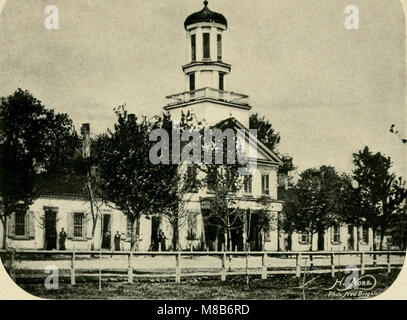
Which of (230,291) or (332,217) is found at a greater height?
(332,217)

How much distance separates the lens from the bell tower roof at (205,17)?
1739 cm

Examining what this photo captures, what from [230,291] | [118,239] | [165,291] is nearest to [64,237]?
[118,239]

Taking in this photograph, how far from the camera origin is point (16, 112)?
55.6 ft

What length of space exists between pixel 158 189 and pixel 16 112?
151 inches

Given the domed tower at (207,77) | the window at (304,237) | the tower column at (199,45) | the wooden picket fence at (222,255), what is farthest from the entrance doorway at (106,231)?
A: the window at (304,237)

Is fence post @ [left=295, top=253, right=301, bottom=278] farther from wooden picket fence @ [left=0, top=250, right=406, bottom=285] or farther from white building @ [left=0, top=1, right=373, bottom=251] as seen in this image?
white building @ [left=0, top=1, right=373, bottom=251]

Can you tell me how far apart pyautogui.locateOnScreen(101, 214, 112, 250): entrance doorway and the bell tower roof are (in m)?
4.89

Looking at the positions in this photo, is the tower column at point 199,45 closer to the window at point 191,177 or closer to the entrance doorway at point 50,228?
the window at point 191,177

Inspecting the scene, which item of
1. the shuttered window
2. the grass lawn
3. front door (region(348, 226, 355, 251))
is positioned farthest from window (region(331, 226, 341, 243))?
the shuttered window

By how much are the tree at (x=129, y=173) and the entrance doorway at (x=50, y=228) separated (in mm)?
1415

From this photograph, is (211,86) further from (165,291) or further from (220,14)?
(165,291)
